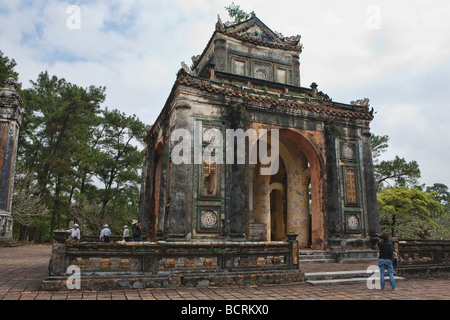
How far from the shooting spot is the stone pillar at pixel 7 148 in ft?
55.6

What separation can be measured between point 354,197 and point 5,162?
1834 centimetres

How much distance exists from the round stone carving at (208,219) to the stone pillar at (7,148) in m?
11.3

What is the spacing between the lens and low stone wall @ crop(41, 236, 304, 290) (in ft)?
22.6

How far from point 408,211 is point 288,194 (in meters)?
8.91

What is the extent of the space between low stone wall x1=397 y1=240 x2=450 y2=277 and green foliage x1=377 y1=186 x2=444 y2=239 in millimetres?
10203

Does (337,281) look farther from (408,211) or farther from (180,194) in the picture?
(408,211)

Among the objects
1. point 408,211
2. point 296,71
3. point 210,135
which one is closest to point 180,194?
point 210,135

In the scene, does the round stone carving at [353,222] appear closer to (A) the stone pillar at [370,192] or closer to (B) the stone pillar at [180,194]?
(A) the stone pillar at [370,192]

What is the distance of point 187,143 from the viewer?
13.1m

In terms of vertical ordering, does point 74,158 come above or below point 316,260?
above

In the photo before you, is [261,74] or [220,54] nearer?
[220,54]

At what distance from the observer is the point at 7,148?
1758 cm

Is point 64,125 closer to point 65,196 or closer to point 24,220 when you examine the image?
point 65,196

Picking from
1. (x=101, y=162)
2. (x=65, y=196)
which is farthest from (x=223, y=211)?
(x=65, y=196)
